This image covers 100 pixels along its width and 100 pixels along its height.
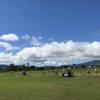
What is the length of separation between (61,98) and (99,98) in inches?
115

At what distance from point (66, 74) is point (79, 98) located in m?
50.5

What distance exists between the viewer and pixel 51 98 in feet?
81.0

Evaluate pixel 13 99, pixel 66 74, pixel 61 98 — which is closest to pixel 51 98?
pixel 61 98

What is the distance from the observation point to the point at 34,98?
2469cm

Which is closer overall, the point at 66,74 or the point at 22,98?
the point at 22,98

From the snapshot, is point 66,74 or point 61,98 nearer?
point 61,98

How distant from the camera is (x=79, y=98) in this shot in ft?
81.3

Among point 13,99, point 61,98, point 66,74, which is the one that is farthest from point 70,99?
point 66,74

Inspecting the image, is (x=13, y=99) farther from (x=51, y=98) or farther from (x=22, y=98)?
(x=51, y=98)

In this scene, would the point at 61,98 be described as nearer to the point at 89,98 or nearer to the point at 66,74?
the point at 89,98

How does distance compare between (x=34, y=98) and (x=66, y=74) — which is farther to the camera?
(x=66, y=74)

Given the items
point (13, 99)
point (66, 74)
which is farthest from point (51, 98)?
point (66, 74)

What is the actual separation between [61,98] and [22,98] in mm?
2983

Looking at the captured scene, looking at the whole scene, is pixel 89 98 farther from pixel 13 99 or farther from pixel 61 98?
pixel 13 99
